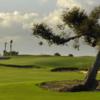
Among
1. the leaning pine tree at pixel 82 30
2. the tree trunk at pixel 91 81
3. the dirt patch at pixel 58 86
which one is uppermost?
the leaning pine tree at pixel 82 30

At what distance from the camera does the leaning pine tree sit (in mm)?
33969

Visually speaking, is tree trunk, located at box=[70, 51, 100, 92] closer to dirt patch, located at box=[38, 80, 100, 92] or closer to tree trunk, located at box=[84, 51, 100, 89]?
tree trunk, located at box=[84, 51, 100, 89]

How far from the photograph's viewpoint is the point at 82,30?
34.4 metres

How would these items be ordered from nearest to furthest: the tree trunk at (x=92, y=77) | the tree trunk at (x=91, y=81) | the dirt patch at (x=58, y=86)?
the dirt patch at (x=58, y=86), the tree trunk at (x=91, y=81), the tree trunk at (x=92, y=77)

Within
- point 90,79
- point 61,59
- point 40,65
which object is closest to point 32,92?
point 90,79

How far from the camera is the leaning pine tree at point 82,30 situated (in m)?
34.0

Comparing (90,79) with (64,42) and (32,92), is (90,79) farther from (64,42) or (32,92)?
(32,92)

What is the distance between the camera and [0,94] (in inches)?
1131

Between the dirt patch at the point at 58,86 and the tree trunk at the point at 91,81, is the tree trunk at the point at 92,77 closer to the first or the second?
the tree trunk at the point at 91,81

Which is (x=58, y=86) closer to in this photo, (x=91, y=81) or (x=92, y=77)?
(x=91, y=81)

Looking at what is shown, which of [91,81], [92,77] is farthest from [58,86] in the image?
[92,77]

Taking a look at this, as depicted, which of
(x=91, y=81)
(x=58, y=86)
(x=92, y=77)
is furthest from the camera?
(x=58, y=86)

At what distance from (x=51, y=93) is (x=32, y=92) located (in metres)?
1.25

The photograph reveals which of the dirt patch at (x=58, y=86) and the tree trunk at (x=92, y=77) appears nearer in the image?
the dirt patch at (x=58, y=86)
